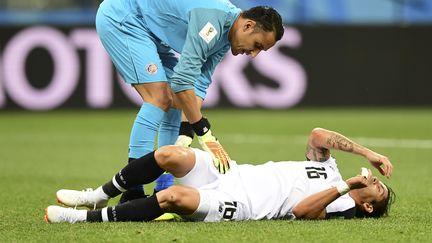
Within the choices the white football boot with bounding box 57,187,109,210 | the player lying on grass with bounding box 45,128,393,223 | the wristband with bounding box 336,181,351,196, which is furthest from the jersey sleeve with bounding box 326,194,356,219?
the white football boot with bounding box 57,187,109,210

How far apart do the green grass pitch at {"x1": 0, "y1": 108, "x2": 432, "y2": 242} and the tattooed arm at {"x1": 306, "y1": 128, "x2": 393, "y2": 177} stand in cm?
45

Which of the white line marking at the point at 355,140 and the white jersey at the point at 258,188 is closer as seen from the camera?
the white jersey at the point at 258,188

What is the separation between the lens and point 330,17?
65.2ft

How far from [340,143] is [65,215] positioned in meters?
2.07

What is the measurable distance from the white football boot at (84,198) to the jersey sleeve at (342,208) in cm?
160

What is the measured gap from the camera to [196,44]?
6.99 metres

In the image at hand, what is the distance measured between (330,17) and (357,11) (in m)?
0.58

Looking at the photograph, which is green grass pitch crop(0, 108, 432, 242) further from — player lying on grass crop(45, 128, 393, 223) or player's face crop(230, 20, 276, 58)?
player's face crop(230, 20, 276, 58)

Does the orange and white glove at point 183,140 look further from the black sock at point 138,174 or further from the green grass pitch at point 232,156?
the green grass pitch at point 232,156

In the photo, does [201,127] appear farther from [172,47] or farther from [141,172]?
[172,47]

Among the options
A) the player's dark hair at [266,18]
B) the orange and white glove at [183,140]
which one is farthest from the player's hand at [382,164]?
the orange and white glove at [183,140]

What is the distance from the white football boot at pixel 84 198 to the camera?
7094 millimetres

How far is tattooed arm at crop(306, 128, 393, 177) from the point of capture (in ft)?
23.0

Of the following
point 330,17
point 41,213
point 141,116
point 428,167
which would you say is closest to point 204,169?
point 141,116
